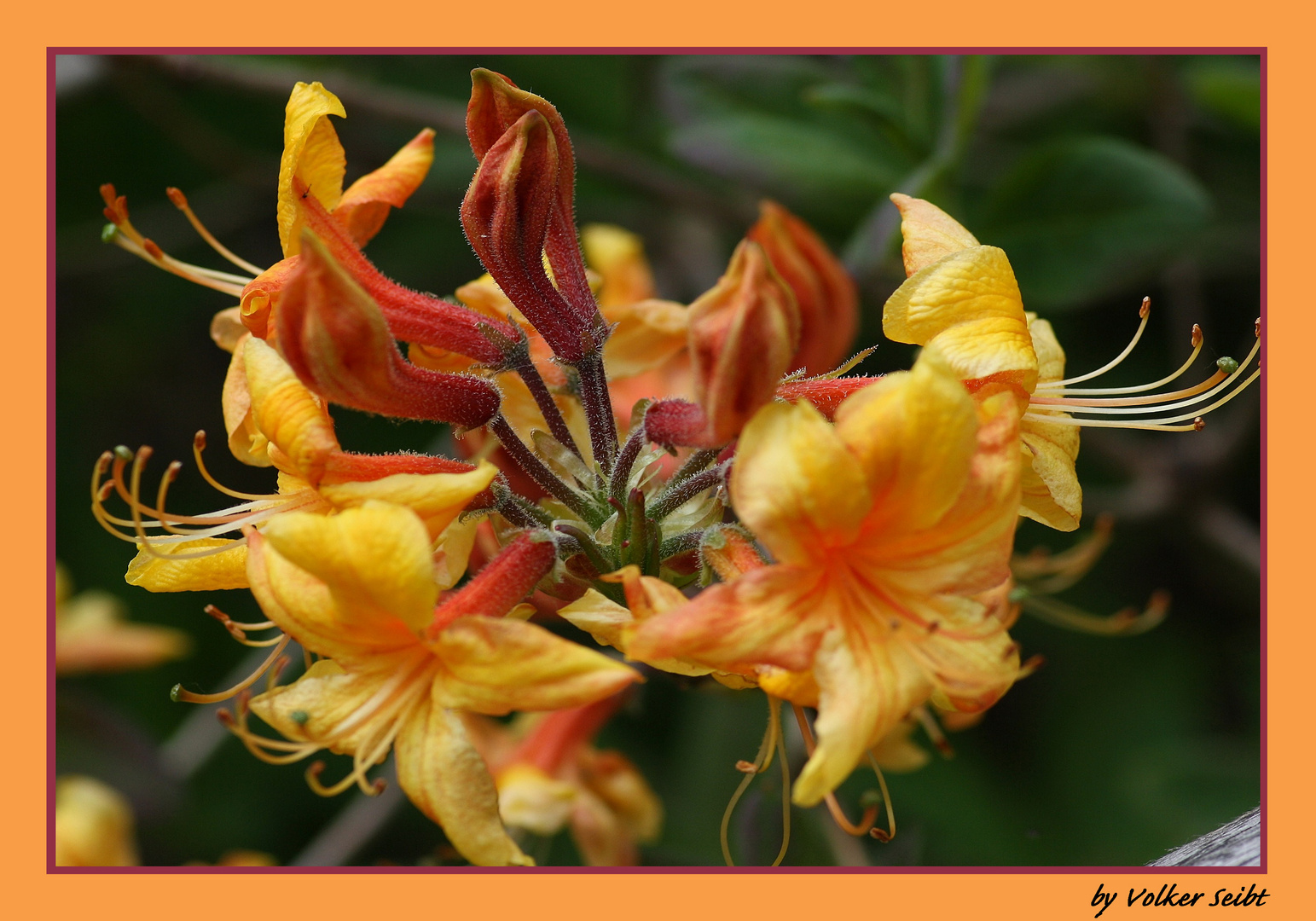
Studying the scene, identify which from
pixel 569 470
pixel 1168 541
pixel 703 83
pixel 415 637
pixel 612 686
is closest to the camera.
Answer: pixel 612 686

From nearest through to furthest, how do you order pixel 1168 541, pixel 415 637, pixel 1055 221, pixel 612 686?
1. pixel 612 686
2. pixel 415 637
3. pixel 1055 221
4. pixel 1168 541

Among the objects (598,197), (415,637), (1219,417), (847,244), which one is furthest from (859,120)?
(415,637)

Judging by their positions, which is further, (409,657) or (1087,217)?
(1087,217)

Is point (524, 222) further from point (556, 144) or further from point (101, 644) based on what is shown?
point (101, 644)

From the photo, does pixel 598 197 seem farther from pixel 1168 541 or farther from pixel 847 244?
pixel 1168 541

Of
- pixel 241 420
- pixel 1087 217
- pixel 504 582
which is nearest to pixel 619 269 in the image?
pixel 1087 217

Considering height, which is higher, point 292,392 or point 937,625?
point 292,392
